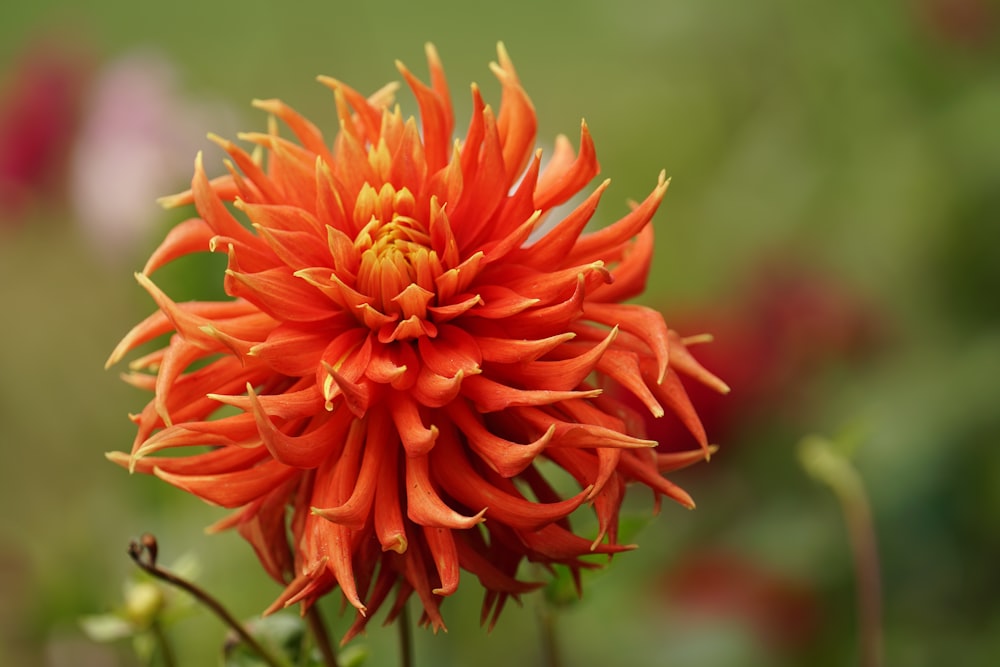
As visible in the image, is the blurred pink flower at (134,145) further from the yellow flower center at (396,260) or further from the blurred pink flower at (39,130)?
the yellow flower center at (396,260)

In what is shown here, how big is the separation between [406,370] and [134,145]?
141 centimetres

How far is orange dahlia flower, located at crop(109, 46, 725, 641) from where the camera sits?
2.27 feet

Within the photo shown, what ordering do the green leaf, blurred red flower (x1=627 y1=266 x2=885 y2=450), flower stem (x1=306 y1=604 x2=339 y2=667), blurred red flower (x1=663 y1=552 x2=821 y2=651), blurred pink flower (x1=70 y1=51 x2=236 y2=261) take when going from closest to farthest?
flower stem (x1=306 y1=604 x2=339 y2=667), the green leaf, blurred red flower (x1=663 y1=552 x2=821 y2=651), blurred red flower (x1=627 y1=266 x2=885 y2=450), blurred pink flower (x1=70 y1=51 x2=236 y2=261)

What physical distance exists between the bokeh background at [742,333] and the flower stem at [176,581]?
0.16m

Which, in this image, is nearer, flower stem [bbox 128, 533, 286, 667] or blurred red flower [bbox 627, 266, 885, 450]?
flower stem [bbox 128, 533, 286, 667]

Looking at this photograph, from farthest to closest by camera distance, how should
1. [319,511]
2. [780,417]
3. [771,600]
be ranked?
[780,417], [771,600], [319,511]

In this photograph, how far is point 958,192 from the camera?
5.79ft

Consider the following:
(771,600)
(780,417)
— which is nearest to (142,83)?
(780,417)

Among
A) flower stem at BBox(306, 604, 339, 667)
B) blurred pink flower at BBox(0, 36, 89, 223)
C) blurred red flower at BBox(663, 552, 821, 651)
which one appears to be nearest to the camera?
flower stem at BBox(306, 604, 339, 667)

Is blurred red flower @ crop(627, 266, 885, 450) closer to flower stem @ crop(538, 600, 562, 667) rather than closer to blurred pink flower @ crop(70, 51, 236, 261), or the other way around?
flower stem @ crop(538, 600, 562, 667)

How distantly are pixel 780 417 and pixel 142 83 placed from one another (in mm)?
1206

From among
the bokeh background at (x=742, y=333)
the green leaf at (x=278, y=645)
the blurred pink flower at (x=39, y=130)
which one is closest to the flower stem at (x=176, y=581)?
the green leaf at (x=278, y=645)

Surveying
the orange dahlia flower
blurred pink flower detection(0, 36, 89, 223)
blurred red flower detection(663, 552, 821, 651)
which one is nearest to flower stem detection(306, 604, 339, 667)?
the orange dahlia flower

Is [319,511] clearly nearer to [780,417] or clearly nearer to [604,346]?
[604,346]
